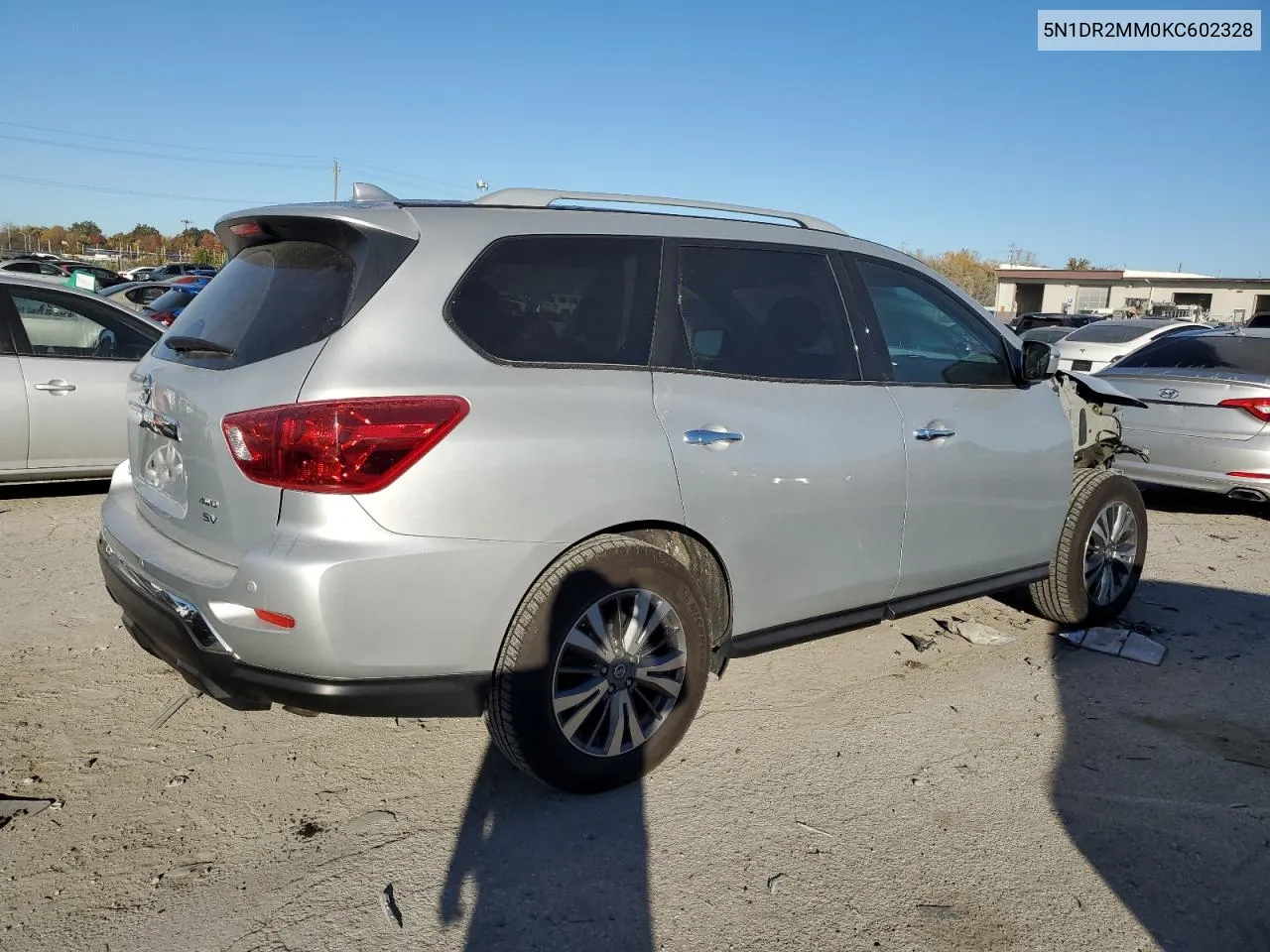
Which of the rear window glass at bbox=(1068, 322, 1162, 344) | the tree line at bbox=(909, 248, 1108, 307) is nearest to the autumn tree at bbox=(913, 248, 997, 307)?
the tree line at bbox=(909, 248, 1108, 307)

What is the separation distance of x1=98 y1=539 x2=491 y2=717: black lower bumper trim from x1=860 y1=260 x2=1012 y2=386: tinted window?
Result: 7.07ft

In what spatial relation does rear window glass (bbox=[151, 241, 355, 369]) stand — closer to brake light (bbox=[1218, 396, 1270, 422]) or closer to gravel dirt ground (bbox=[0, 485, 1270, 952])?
gravel dirt ground (bbox=[0, 485, 1270, 952])

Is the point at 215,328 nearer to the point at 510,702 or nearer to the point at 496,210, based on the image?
the point at 496,210

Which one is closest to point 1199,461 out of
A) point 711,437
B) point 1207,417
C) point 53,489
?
point 1207,417

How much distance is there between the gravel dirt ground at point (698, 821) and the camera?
257 centimetres

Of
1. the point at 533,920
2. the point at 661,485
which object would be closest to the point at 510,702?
the point at 533,920

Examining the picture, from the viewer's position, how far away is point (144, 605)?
9.93 feet

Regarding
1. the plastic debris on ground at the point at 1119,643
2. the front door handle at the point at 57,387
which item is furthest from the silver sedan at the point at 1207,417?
the front door handle at the point at 57,387

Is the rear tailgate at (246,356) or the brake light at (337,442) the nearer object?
the brake light at (337,442)

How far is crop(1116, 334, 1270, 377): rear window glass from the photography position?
24.9 feet

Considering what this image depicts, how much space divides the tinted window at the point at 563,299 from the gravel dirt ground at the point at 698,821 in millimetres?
1437

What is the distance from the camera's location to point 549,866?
9.23ft

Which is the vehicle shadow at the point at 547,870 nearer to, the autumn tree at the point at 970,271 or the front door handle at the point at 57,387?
the front door handle at the point at 57,387

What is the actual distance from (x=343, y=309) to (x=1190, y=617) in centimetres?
467
